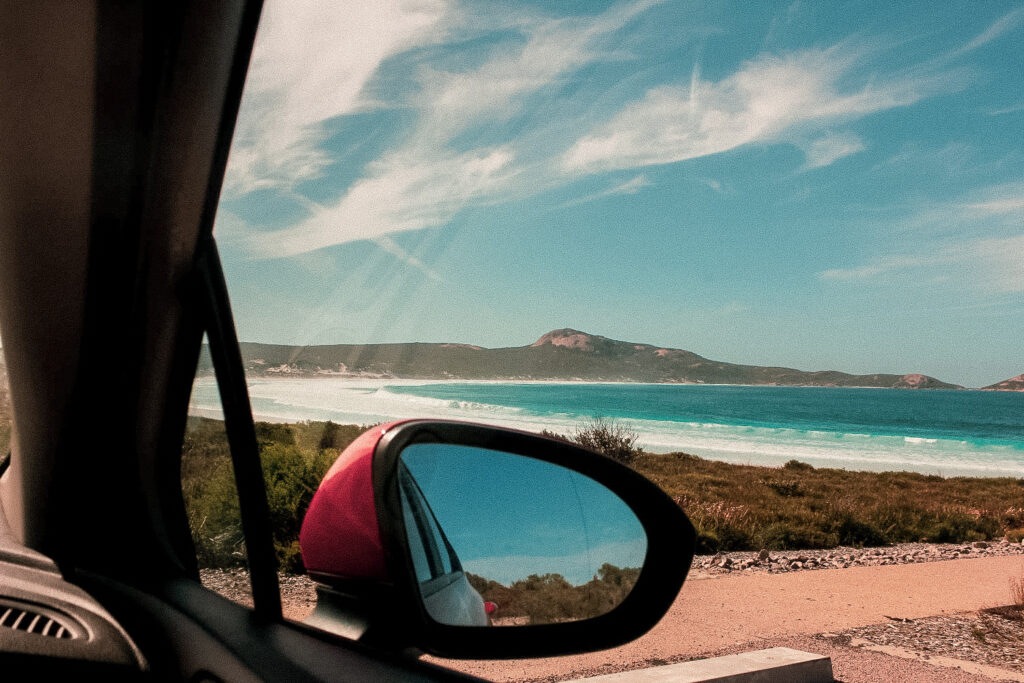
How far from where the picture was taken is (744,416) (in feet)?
221

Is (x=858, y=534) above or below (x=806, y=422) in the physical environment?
above

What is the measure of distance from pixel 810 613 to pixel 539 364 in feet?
76.4

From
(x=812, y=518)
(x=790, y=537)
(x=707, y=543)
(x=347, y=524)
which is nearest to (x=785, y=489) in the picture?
(x=812, y=518)

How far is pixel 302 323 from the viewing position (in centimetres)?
171

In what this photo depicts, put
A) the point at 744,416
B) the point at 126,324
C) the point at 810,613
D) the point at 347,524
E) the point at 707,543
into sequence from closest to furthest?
1. the point at 347,524
2. the point at 126,324
3. the point at 810,613
4. the point at 707,543
5. the point at 744,416

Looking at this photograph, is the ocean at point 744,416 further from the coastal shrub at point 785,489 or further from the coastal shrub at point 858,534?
the coastal shrub at point 785,489

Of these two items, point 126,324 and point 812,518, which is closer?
point 126,324

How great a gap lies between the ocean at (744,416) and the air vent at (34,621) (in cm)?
44

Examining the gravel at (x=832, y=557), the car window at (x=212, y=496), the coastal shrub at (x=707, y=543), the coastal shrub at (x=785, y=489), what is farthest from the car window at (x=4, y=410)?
the coastal shrub at (x=785, y=489)

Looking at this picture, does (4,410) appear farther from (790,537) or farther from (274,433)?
(790,537)

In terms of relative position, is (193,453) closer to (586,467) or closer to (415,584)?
(415,584)

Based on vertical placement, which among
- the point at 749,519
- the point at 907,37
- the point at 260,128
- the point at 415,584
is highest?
the point at 907,37

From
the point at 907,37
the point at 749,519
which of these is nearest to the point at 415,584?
the point at 907,37

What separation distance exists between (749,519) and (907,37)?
9.06 meters
